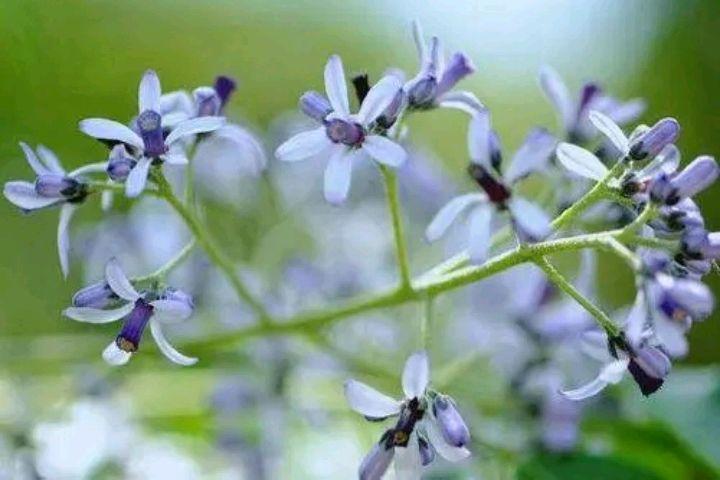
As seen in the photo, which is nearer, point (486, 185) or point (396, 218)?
point (486, 185)

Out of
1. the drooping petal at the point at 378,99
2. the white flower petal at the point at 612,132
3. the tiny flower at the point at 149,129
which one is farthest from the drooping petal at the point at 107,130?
the white flower petal at the point at 612,132

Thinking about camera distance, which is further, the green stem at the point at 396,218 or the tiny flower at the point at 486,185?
the green stem at the point at 396,218

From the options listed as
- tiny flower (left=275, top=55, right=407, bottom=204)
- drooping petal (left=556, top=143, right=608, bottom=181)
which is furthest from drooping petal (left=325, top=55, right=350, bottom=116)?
drooping petal (left=556, top=143, right=608, bottom=181)

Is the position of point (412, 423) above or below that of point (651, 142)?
below

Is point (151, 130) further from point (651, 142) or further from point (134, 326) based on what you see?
point (651, 142)

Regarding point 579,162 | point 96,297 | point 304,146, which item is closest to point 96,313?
point 96,297

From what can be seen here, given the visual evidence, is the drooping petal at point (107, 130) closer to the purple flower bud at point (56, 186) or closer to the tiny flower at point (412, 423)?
the purple flower bud at point (56, 186)
